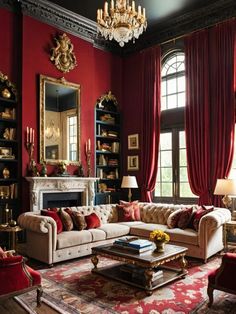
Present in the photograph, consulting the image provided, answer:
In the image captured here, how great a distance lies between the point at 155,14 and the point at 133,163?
373 cm

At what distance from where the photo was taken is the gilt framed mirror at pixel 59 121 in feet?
22.7

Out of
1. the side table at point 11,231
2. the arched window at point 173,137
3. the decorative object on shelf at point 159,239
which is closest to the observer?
the decorative object on shelf at point 159,239

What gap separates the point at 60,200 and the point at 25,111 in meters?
2.12

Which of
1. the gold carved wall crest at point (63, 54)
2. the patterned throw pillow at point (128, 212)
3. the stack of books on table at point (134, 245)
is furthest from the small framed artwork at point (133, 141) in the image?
the stack of books on table at point (134, 245)

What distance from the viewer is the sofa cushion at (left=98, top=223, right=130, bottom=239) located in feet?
19.8

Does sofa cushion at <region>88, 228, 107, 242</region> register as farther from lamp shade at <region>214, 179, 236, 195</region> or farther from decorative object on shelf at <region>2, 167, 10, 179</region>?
lamp shade at <region>214, 179, 236, 195</region>

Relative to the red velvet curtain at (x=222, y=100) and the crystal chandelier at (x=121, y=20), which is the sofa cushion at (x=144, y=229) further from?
the crystal chandelier at (x=121, y=20)

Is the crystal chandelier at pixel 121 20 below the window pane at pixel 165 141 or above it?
above

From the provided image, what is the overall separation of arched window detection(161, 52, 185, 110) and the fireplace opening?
3.19 m

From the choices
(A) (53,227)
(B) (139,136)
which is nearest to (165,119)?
(B) (139,136)

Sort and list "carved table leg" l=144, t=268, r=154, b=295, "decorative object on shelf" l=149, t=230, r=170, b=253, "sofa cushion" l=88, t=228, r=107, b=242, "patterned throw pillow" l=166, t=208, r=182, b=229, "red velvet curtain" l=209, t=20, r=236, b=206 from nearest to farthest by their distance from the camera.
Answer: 1. "carved table leg" l=144, t=268, r=154, b=295
2. "decorative object on shelf" l=149, t=230, r=170, b=253
3. "sofa cushion" l=88, t=228, r=107, b=242
4. "patterned throw pillow" l=166, t=208, r=182, b=229
5. "red velvet curtain" l=209, t=20, r=236, b=206

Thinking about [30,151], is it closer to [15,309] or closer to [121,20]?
[121,20]

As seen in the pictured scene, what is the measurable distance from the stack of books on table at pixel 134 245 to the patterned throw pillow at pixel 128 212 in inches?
87.8

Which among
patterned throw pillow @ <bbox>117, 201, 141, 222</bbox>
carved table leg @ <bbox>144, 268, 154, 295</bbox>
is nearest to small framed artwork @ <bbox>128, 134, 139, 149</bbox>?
patterned throw pillow @ <bbox>117, 201, 141, 222</bbox>
